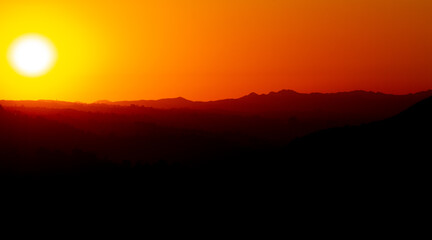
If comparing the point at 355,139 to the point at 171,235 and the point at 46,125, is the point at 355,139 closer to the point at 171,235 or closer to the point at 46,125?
the point at 171,235

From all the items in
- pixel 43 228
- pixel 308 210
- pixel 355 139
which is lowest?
pixel 43 228

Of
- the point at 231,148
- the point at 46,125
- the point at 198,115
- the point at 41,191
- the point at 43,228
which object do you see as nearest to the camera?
the point at 43,228

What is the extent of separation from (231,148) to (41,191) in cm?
4563

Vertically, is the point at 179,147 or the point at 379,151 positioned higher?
the point at 379,151

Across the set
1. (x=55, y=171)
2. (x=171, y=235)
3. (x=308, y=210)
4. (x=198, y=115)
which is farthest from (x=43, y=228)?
(x=198, y=115)

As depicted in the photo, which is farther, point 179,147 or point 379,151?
point 179,147

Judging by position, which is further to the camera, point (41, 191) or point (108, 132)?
point (108, 132)

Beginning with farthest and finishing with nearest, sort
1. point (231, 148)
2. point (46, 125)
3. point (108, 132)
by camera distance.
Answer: point (231, 148)
point (108, 132)
point (46, 125)

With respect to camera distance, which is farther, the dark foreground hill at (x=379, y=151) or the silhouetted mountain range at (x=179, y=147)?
the silhouetted mountain range at (x=179, y=147)

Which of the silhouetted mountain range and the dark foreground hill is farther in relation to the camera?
the silhouetted mountain range

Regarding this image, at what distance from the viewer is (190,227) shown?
29.9 meters

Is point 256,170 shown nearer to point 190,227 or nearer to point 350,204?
point 190,227

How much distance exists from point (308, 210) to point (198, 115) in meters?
113

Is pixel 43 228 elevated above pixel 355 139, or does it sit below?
below
